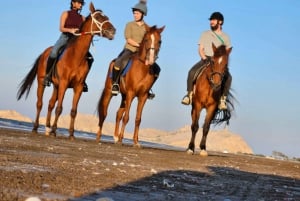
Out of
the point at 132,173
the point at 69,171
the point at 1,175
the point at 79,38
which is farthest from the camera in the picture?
the point at 79,38

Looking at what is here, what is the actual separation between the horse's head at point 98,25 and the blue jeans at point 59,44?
2.24 ft

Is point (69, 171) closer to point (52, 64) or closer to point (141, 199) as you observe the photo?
point (141, 199)

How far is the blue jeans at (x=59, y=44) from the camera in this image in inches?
595

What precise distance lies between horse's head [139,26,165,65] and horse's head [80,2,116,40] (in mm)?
782

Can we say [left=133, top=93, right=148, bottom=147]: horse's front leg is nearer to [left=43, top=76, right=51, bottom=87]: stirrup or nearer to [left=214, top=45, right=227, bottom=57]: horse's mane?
[left=214, top=45, right=227, bottom=57]: horse's mane

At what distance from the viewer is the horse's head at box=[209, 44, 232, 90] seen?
44.9 ft

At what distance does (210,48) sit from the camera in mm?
14461

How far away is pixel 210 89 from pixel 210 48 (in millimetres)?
1021

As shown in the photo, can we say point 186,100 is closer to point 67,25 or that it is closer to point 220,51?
point 220,51

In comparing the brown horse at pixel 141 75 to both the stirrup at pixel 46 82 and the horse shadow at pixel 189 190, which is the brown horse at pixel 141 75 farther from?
the horse shadow at pixel 189 190

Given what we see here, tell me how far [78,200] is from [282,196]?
2.66 meters

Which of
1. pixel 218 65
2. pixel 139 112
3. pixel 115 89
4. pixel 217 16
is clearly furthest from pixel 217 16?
pixel 115 89

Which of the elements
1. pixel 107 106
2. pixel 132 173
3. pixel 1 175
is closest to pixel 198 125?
pixel 107 106

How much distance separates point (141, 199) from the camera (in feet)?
14.5
